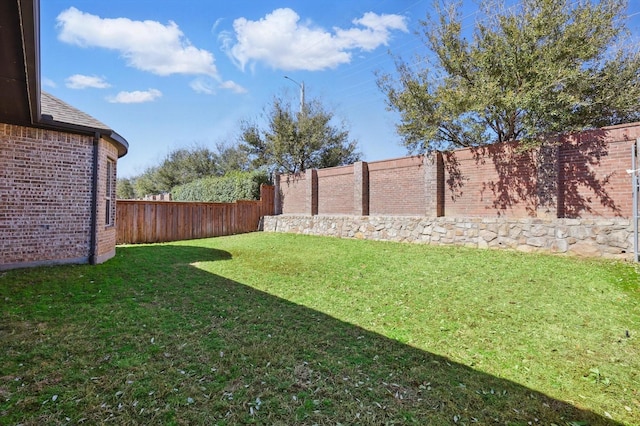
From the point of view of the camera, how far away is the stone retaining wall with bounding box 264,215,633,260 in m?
6.98

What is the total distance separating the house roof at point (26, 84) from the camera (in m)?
2.61

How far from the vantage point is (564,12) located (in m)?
8.48

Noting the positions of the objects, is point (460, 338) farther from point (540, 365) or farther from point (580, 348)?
point (580, 348)

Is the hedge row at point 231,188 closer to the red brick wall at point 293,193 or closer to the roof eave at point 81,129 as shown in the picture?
the red brick wall at point 293,193

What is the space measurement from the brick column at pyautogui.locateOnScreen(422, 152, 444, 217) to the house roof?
28.7 feet

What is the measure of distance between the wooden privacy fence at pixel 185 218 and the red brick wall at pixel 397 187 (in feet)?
21.2

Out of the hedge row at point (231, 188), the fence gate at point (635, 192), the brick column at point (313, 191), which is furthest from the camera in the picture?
the hedge row at point (231, 188)

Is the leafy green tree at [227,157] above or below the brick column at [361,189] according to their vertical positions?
above

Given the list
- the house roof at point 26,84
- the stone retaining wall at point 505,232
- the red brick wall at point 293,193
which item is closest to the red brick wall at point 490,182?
the stone retaining wall at point 505,232

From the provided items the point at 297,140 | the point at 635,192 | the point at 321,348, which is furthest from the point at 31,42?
the point at 297,140

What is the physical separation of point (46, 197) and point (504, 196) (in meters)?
10.9

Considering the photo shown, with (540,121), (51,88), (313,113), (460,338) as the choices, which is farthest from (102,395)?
(313,113)

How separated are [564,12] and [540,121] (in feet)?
9.57

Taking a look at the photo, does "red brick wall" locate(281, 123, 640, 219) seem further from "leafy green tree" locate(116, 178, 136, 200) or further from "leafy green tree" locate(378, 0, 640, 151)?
"leafy green tree" locate(116, 178, 136, 200)
